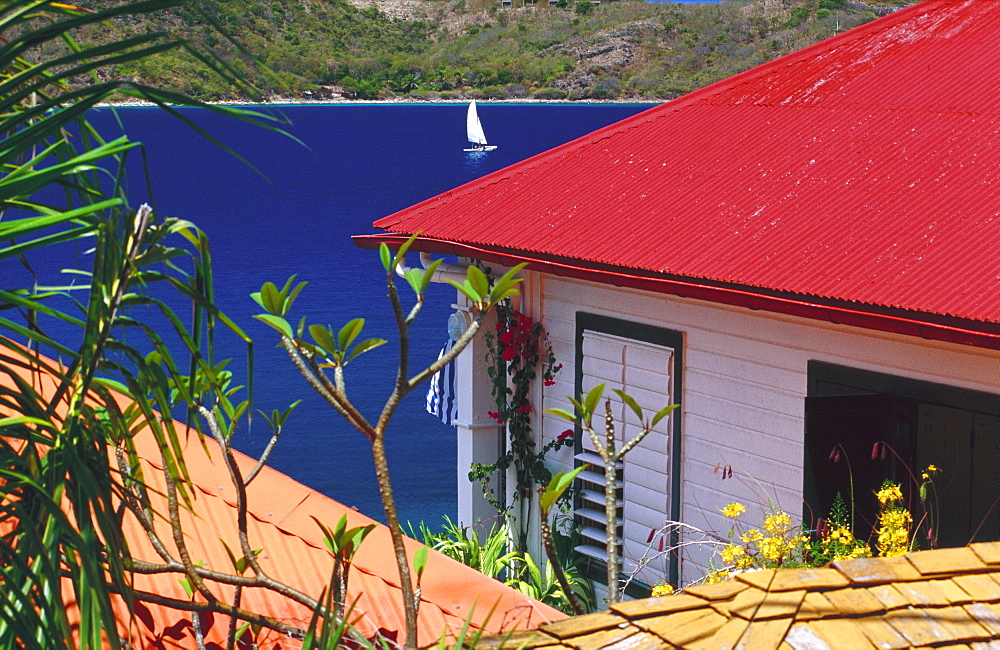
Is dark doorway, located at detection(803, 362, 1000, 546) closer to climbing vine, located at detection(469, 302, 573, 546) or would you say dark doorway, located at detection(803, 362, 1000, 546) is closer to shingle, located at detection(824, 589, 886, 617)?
climbing vine, located at detection(469, 302, 573, 546)

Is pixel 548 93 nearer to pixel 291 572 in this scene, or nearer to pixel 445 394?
pixel 445 394

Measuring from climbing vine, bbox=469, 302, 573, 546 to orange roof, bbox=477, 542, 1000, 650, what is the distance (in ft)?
16.8

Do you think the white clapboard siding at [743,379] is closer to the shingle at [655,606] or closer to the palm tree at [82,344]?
the shingle at [655,606]

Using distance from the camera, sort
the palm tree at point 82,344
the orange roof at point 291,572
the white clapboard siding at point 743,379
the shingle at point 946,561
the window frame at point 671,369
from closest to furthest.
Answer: the palm tree at point 82,344 < the shingle at point 946,561 < the orange roof at point 291,572 < the white clapboard siding at point 743,379 < the window frame at point 671,369

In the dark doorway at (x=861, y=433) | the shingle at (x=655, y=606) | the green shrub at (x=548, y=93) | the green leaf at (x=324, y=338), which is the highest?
the green leaf at (x=324, y=338)

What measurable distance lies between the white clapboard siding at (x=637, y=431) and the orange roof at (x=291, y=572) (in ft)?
10.2

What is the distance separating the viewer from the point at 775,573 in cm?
310

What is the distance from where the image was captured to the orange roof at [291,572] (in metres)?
3.83

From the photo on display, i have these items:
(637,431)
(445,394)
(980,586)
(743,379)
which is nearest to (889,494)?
(743,379)

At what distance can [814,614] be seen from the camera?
2.90 m

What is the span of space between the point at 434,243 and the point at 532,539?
2282mm

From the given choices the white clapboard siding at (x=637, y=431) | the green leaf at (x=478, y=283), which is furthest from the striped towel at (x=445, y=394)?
the green leaf at (x=478, y=283)

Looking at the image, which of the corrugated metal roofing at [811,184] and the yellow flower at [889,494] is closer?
the yellow flower at [889,494]

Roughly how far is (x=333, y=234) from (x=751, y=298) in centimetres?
4790
